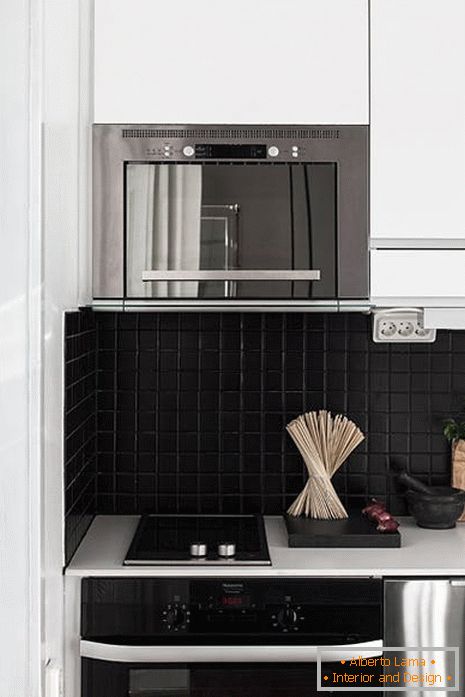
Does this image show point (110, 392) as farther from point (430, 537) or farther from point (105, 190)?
point (430, 537)

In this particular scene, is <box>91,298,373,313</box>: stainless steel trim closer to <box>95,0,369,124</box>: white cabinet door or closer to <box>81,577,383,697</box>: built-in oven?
<box>95,0,369,124</box>: white cabinet door

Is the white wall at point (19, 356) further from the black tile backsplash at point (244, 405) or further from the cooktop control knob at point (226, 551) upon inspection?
the black tile backsplash at point (244, 405)

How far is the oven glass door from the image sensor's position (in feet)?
7.42

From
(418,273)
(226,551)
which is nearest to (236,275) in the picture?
(418,273)

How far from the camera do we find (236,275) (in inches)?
97.3

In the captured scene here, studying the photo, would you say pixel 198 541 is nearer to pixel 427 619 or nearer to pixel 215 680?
pixel 215 680

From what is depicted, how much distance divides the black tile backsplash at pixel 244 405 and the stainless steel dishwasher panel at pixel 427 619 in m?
0.62

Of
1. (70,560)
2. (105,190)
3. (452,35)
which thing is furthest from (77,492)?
(452,35)

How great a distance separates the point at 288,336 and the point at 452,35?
907 millimetres

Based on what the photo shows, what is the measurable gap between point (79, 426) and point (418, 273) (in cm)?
89

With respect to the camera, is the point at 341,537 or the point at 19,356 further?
the point at 341,537

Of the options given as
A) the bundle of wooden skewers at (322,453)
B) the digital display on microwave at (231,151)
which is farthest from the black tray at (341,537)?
the digital display on microwave at (231,151)

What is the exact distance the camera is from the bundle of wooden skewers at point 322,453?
8.90 feet

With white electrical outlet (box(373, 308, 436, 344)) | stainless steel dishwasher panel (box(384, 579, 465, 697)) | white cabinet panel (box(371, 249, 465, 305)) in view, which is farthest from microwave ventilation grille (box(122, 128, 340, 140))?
stainless steel dishwasher panel (box(384, 579, 465, 697))
